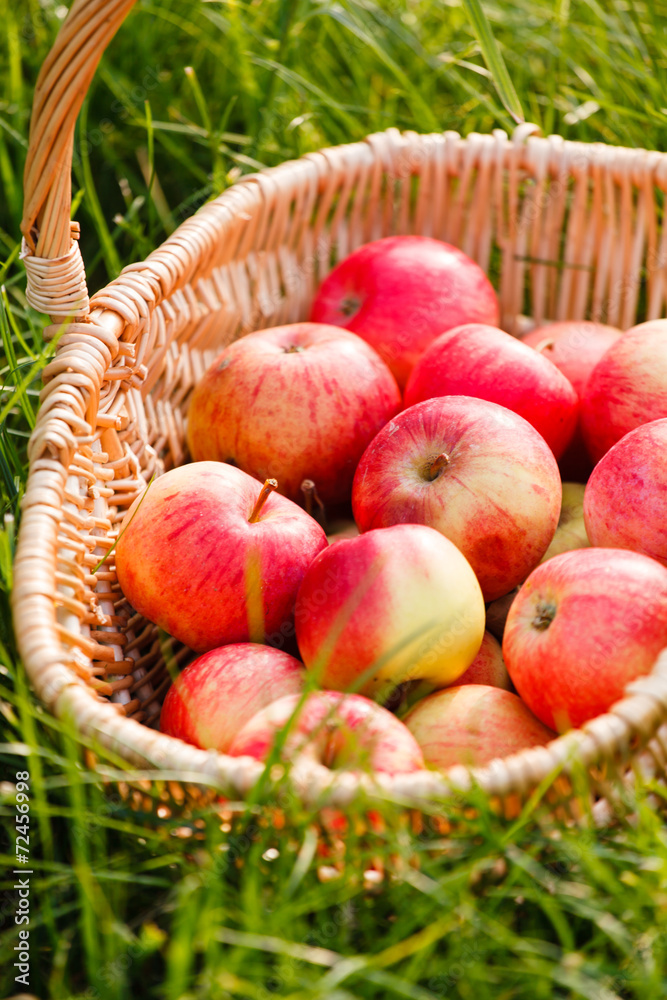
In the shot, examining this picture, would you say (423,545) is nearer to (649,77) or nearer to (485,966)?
(485,966)

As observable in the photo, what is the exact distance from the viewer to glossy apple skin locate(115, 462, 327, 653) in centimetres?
131

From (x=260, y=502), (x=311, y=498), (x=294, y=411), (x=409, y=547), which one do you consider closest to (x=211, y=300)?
(x=294, y=411)

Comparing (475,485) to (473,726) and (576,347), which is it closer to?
(473,726)

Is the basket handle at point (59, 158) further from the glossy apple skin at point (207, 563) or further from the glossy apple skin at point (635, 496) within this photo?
the glossy apple skin at point (635, 496)

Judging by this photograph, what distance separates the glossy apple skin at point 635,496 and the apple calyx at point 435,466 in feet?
0.77

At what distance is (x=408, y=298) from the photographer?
1811 millimetres

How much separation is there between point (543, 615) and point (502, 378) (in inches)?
18.9

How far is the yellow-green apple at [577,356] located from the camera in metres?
1.72

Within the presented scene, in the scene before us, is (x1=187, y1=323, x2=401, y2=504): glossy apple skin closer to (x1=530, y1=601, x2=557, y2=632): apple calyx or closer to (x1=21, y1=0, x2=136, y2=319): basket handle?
(x1=21, y1=0, x2=136, y2=319): basket handle

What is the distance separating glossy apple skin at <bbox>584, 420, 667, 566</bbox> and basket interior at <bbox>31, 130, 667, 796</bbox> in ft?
2.31

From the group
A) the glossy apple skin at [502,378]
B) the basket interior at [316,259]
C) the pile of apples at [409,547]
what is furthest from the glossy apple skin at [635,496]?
the basket interior at [316,259]

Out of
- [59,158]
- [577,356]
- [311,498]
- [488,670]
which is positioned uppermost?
[59,158]

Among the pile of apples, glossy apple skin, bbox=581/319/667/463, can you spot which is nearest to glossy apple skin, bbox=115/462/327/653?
the pile of apples

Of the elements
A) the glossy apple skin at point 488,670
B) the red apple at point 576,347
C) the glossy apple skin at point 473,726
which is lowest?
the glossy apple skin at point 488,670
